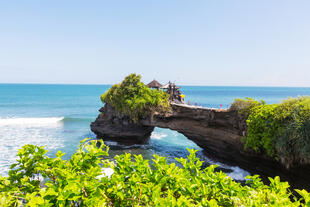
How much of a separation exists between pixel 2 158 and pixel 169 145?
16238 millimetres

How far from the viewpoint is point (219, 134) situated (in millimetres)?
14258

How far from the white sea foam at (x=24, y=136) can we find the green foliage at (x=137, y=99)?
735 centimetres

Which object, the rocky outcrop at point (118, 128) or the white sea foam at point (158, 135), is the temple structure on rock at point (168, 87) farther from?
the white sea foam at point (158, 135)

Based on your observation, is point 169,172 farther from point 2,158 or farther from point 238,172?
point 2,158

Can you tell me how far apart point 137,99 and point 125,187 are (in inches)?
599

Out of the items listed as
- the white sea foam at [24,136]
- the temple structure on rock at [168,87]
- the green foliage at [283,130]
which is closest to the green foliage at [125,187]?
the green foliage at [283,130]

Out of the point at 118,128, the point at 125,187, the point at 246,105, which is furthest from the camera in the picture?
the point at 118,128

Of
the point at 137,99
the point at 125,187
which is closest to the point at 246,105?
the point at 137,99

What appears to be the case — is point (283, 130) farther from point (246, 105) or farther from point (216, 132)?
point (216, 132)

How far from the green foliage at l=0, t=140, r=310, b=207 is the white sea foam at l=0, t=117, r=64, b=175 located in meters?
13.6

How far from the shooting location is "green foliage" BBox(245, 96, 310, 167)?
8.86 metres

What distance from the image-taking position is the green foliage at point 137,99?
1695cm

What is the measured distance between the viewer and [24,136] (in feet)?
73.8

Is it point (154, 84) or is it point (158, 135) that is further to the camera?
point (158, 135)
